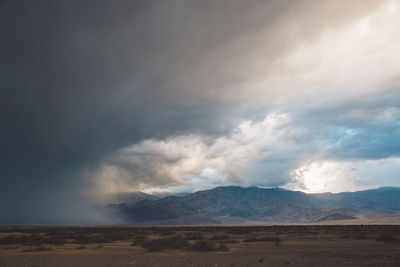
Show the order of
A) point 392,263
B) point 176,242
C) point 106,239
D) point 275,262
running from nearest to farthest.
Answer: point 392,263, point 275,262, point 176,242, point 106,239

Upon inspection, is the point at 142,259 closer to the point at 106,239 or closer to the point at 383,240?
the point at 106,239

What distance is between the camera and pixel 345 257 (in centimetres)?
2530

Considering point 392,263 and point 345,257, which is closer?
point 392,263

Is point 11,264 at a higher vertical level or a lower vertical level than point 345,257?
higher

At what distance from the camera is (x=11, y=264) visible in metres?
23.7

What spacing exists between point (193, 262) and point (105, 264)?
7054mm

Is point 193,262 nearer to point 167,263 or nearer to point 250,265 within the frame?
point 167,263

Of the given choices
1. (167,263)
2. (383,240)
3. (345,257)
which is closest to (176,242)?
(167,263)

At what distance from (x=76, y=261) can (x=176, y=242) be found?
13633 mm

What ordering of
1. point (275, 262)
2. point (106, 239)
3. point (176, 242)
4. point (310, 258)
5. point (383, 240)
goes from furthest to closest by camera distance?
point (106, 239), point (383, 240), point (176, 242), point (310, 258), point (275, 262)

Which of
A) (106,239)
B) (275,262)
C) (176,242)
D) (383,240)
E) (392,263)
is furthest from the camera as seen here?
(106,239)

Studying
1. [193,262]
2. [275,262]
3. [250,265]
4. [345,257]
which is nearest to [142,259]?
[193,262]

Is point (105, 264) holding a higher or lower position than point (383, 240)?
higher

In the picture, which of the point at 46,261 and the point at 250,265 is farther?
the point at 46,261
